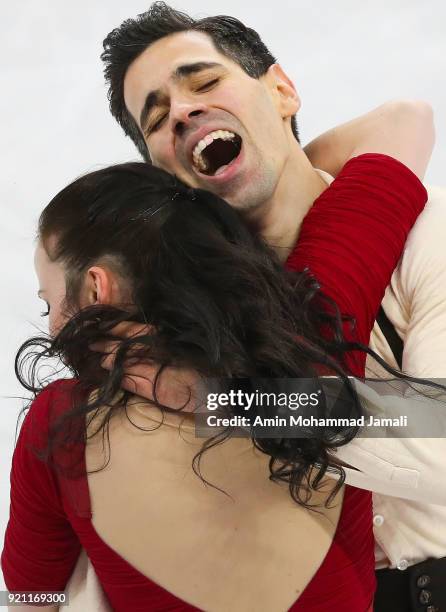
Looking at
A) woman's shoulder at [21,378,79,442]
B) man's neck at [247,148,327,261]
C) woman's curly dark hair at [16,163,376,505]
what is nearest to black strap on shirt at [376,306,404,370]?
woman's curly dark hair at [16,163,376,505]

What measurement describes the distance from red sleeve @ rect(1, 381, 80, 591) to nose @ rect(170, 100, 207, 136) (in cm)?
82

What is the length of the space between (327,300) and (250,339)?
0.68ft

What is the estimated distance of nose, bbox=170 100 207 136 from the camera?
207 cm

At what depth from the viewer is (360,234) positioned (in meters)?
1.73

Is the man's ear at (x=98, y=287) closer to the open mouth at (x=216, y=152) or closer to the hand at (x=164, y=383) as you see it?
the hand at (x=164, y=383)

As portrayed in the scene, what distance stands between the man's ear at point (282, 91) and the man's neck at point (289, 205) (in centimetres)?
18

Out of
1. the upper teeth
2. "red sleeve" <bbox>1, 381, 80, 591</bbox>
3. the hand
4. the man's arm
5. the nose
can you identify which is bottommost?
"red sleeve" <bbox>1, 381, 80, 591</bbox>

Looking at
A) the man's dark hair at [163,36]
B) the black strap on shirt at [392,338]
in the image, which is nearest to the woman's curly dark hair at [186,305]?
the black strap on shirt at [392,338]

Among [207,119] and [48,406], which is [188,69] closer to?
[207,119]

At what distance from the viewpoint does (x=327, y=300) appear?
1.58 m

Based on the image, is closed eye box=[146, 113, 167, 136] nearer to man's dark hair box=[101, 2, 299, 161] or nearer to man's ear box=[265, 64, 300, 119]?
man's dark hair box=[101, 2, 299, 161]

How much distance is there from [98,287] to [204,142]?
27.8 inches

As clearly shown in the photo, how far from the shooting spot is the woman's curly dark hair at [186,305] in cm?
138

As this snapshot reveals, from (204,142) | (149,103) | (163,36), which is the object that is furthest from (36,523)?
(163,36)
